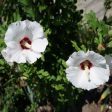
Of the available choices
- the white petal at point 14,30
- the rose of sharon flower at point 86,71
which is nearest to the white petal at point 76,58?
the rose of sharon flower at point 86,71

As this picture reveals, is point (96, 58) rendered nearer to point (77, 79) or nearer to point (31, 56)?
point (77, 79)

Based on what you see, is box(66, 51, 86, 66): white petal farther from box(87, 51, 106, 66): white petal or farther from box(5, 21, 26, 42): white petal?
box(5, 21, 26, 42): white petal

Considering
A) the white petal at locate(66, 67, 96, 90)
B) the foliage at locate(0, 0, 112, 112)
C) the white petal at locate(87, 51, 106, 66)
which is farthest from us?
the foliage at locate(0, 0, 112, 112)

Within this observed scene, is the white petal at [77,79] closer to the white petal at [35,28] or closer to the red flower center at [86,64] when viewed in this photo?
the red flower center at [86,64]

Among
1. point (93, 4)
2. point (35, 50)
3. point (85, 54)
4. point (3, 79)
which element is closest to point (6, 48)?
point (35, 50)

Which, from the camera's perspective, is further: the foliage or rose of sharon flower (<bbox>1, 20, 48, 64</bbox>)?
the foliage

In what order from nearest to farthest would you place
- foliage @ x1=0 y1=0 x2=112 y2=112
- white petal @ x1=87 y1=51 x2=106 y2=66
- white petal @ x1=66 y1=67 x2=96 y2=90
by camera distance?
white petal @ x1=87 y1=51 x2=106 y2=66 → white petal @ x1=66 y1=67 x2=96 y2=90 → foliage @ x1=0 y1=0 x2=112 y2=112

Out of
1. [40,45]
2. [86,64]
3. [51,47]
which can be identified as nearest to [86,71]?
[86,64]

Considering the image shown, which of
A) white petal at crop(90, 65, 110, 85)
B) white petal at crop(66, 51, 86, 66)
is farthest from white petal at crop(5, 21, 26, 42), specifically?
white petal at crop(90, 65, 110, 85)
